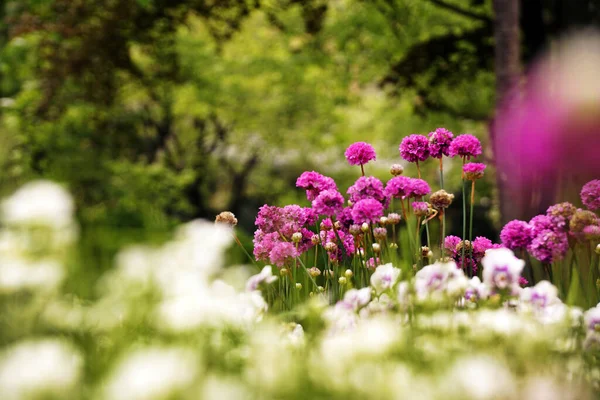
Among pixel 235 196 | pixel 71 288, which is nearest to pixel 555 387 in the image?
pixel 71 288

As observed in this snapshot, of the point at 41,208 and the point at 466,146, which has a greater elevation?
the point at 41,208

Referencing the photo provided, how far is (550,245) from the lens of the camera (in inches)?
120

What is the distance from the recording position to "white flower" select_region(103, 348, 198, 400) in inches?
52.1

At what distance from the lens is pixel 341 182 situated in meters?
16.3

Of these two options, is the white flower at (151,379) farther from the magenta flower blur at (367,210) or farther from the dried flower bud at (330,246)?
the dried flower bud at (330,246)

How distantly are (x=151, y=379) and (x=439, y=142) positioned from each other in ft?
8.15

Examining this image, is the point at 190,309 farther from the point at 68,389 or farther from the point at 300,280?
the point at 300,280

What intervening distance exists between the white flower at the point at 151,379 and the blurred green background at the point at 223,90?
41.3 inches

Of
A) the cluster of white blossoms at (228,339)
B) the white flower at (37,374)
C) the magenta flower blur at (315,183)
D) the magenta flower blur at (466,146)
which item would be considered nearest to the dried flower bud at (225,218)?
the magenta flower blur at (315,183)

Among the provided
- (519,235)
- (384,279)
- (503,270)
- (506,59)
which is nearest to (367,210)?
(384,279)

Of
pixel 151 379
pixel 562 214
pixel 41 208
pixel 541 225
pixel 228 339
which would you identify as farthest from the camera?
pixel 541 225

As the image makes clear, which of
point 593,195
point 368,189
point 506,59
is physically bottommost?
point 593,195

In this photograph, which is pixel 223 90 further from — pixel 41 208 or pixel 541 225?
pixel 41 208

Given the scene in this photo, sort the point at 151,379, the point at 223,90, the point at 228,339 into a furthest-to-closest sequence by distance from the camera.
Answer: the point at 223,90, the point at 228,339, the point at 151,379
